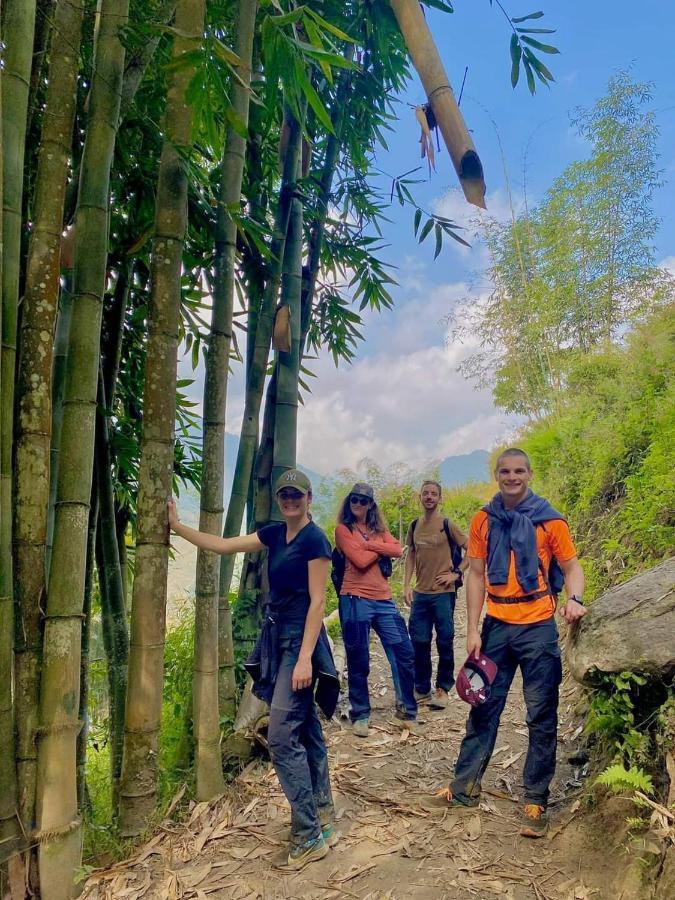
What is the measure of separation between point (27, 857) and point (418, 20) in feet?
11.7

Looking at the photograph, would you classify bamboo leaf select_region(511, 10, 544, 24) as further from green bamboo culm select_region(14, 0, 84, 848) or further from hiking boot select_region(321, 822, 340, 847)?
hiking boot select_region(321, 822, 340, 847)

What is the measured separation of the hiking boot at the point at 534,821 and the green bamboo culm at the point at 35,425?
6.56 ft

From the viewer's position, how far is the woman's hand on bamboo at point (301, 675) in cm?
240

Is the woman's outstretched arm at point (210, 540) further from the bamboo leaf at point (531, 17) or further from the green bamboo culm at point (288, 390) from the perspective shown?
the bamboo leaf at point (531, 17)

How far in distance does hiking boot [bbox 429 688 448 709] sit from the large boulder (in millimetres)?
1837

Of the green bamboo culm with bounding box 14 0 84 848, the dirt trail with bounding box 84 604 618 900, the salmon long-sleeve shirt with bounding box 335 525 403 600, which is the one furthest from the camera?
the salmon long-sleeve shirt with bounding box 335 525 403 600

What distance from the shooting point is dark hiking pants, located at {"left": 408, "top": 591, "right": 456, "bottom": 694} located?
4.04m

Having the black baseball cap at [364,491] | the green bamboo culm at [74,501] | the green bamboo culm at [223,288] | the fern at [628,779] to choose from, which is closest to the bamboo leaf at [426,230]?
the green bamboo culm at [223,288]

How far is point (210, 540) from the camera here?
106 inches

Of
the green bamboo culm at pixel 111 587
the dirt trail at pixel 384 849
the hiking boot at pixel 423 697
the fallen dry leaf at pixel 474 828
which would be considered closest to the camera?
the dirt trail at pixel 384 849

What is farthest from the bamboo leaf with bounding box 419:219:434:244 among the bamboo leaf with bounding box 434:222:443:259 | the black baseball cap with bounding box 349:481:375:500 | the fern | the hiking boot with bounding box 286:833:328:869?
the hiking boot with bounding box 286:833:328:869

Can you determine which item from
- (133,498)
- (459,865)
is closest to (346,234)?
(133,498)

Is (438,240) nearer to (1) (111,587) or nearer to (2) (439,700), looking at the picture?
(1) (111,587)

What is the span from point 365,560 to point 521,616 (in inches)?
53.8
